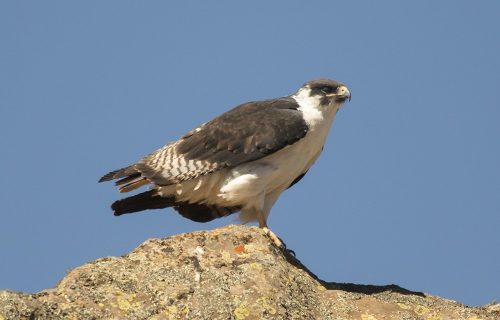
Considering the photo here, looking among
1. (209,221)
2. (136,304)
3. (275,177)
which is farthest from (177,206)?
(136,304)

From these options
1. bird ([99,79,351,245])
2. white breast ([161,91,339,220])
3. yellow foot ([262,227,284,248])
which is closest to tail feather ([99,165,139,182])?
bird ([99,79,351,245])

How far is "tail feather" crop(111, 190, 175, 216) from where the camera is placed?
11.4m

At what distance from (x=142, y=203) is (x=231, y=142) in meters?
1.42

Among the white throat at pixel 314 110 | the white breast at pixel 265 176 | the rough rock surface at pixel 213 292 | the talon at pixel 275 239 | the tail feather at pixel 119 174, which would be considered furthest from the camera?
the tail feather at pixel 119 174

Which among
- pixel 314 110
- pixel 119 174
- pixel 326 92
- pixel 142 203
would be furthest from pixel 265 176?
pixel 119 174

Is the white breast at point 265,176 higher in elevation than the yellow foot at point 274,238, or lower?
higher

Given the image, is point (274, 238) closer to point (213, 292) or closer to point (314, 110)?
point (314, 110)

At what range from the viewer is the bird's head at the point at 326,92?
1142cm

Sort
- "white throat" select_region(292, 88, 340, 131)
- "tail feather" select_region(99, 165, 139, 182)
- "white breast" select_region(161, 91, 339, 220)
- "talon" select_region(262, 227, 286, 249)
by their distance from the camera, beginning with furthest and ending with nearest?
"tail feather" select_region(99, 165, 139, 182)
"white throat" select_region(292, 88, 340, 131)
"white breast" select_region(161, 91, 339, 220)
"talon" select_region(262, 227, 286, 249)

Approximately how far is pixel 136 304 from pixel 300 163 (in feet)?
14.1

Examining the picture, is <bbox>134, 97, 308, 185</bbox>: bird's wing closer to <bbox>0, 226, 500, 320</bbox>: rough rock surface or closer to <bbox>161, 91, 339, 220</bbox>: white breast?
<bbox>161, 91, 339, 220</bbox>: white breast

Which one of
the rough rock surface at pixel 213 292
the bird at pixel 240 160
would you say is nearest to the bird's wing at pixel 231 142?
the bird at pixel 240 160

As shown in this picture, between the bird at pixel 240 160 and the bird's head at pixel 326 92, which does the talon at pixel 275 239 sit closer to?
the bird at pixel 240 160

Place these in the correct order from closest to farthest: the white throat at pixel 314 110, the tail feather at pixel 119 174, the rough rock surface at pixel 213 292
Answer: the rough rock surface at pixel 213 292, the white throat at pixel 314 110, the tail feather at pixel 119 174
